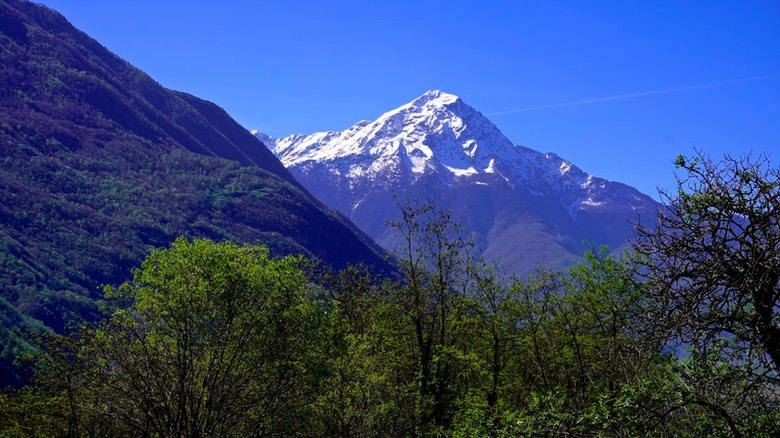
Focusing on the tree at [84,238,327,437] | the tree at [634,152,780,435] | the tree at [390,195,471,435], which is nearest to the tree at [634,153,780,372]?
the tree at [634,152,780,435]

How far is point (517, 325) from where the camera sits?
4081 cm

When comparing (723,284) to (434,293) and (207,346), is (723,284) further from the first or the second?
(434,293)

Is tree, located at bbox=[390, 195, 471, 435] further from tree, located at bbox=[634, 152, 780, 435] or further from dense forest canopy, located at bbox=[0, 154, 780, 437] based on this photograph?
tree, located at bbox=[634, 152, 780, 435]

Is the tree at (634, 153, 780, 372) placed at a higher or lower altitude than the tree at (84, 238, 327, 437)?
higher

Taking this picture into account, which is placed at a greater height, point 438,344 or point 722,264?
point 722,264

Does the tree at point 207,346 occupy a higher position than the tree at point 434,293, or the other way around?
the tree at point 434,293

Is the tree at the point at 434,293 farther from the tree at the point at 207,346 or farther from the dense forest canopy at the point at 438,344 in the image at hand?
the tree at the point at 207,346

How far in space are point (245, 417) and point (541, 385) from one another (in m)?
20.9

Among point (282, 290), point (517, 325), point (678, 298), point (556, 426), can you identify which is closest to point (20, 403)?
point (282, 290)

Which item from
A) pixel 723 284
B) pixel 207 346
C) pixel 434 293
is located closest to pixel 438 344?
pixel 434 293

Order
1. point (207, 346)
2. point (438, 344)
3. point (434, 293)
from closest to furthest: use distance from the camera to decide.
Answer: point (207, 346), point (438, 344), point (434, 293)

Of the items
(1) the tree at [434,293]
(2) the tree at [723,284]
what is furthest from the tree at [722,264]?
(1) the tree at [434,293]

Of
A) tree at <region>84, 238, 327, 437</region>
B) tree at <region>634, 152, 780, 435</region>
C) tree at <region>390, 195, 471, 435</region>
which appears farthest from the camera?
tree at <region>390, 195, 471, 435</region>

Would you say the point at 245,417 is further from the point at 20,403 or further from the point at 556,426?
the point at 556,426
